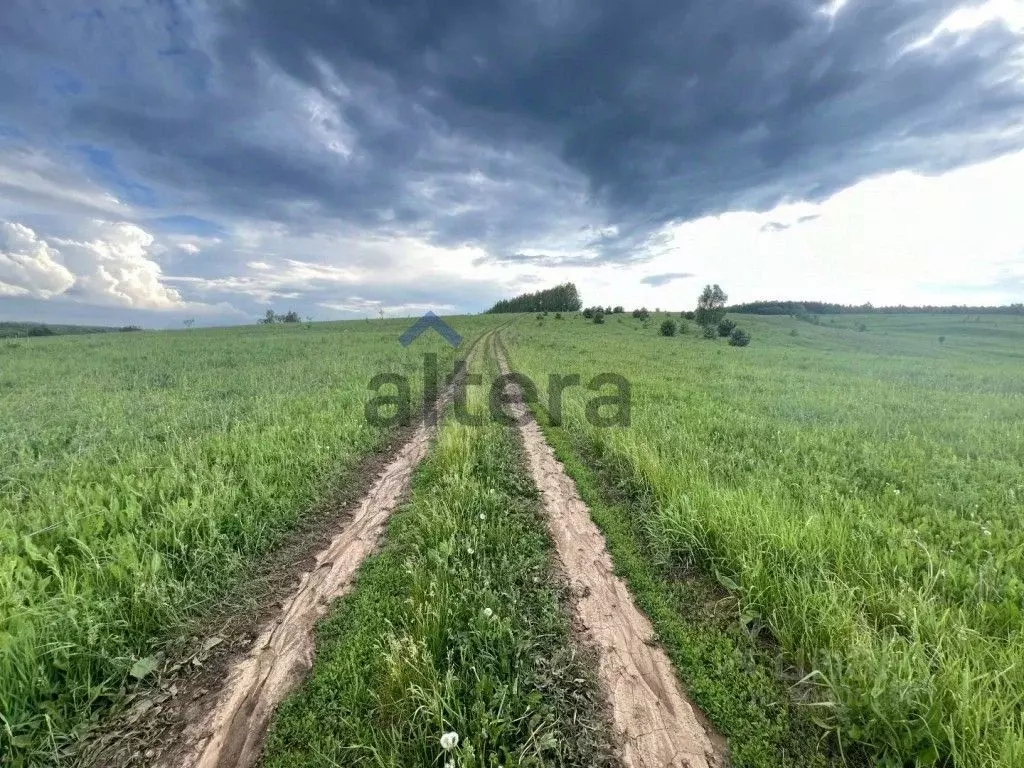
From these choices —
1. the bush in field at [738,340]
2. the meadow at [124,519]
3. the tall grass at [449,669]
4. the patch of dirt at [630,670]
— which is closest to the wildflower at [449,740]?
the tall grass at [449,669]

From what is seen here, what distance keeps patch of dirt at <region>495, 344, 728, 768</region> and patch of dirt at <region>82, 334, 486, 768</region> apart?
312cm

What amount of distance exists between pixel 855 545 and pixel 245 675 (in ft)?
25.1

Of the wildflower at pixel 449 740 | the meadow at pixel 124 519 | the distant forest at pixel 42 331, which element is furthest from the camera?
the distant forest at pixel 42 331

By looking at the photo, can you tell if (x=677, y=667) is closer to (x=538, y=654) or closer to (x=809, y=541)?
(x=538, y=654)

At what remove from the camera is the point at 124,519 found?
20.5 feet

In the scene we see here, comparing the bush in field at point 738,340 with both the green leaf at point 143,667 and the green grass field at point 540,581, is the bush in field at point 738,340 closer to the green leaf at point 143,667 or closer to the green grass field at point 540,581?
the green grass field at point 540,581

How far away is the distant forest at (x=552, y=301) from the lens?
14241 centimetres

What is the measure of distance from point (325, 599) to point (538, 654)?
9.69ft

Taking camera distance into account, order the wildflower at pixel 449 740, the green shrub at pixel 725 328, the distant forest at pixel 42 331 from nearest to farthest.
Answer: the wildflower at pixel 449 740, the green shrub at pixel 725 328, the distant forest at pixel 42 331

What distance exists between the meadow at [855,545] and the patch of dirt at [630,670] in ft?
0.71

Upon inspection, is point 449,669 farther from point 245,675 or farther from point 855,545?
point 855,545

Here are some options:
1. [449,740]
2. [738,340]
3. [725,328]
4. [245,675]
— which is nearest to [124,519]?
[245,675]

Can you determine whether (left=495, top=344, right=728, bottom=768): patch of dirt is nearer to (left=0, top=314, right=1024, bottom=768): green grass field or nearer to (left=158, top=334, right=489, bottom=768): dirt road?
(left=0, top=314, right=1024, bottom=768): green grass field

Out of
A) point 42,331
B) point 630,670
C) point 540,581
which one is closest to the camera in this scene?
point 630,670
